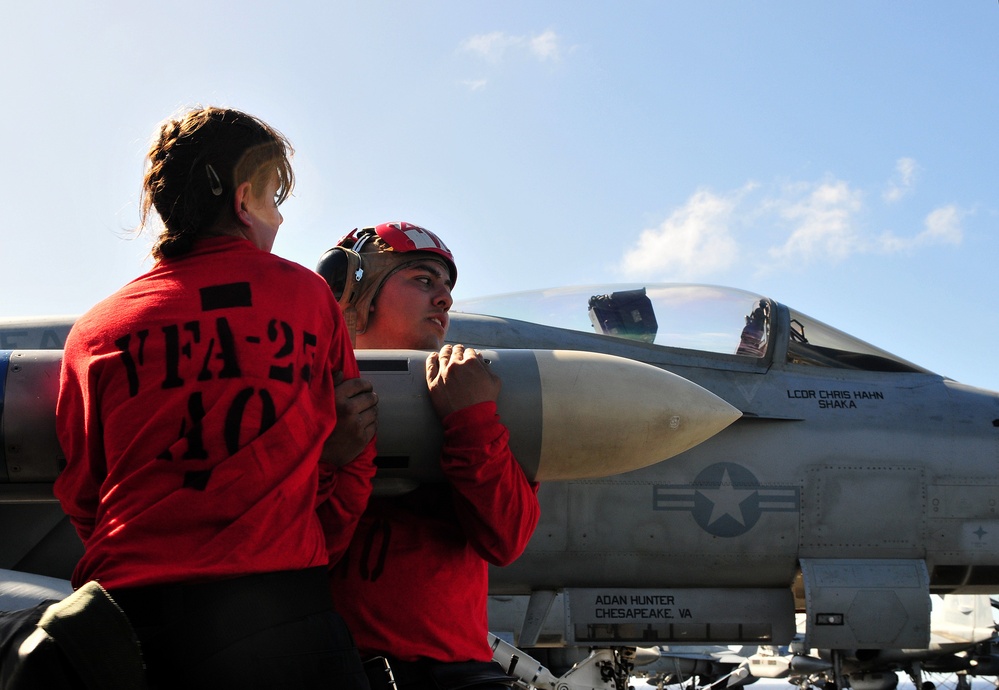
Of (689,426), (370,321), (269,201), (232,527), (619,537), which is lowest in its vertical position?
(619,537)

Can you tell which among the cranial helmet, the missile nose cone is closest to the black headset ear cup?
the cranial helmet

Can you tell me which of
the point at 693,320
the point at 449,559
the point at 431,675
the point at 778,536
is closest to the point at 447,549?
the point at 449,559

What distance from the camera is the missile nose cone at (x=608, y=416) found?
329cm

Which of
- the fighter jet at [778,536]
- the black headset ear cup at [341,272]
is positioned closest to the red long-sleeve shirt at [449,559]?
the black headset ear cup at [341,272]

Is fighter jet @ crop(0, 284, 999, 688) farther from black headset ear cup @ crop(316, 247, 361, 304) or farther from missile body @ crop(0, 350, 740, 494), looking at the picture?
black headset ear cup @ crop(316, 247, 361, 304)

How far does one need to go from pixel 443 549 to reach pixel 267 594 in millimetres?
931

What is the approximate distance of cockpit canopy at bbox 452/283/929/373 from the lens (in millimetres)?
6625

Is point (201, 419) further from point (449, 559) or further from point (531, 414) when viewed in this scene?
point (531, 414)

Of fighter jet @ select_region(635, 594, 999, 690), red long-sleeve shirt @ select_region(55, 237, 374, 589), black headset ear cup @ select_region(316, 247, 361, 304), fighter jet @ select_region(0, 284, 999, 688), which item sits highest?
black headset ear cup @ select_region(316, 247, 361, 304)

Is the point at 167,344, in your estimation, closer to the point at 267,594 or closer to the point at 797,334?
the point at 267,594

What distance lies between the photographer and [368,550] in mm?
2895

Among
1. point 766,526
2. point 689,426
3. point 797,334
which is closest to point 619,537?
point 766,526

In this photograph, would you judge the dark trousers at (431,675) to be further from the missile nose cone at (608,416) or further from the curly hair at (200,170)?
the curly hair at (200,170)

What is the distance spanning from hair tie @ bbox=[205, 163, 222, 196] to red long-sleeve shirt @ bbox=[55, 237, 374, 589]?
0.43ft
